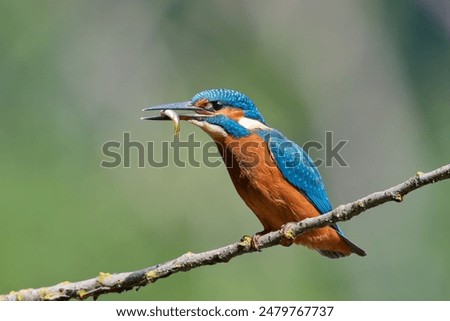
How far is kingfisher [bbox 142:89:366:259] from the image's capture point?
14.6 ft

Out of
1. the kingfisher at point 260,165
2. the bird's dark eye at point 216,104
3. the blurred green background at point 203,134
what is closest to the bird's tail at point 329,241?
the kingfisher at point 260,165

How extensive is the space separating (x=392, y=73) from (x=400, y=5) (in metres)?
0.78

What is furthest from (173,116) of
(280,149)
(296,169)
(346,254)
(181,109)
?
(346,254)

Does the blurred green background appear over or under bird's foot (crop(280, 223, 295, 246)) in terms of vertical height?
over

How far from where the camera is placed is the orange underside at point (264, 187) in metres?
4.44

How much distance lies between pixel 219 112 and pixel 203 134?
10.6 ft

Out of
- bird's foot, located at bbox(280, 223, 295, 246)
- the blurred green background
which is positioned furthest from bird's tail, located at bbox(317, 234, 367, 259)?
the blurred green background

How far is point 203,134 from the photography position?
776cm

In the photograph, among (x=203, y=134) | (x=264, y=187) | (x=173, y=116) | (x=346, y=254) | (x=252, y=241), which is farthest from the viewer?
(x=203, y=134)

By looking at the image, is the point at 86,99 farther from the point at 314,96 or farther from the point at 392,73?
the point at 392,73

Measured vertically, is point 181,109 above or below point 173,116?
above

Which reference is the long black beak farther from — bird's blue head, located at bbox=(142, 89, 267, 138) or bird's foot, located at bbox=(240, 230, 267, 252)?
bird's foot, located at bbox=(240, 230, 267, 252)

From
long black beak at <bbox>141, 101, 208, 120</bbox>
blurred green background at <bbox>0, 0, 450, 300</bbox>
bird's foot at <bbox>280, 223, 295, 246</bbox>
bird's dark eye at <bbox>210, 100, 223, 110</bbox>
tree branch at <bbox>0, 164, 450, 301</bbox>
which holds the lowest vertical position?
tree branch at <bbox>0, 164, 450, 301</bbox>

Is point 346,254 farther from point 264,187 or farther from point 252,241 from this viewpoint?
point 252,241
